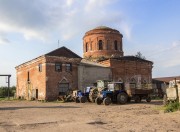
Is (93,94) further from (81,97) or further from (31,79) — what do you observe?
(31,79)

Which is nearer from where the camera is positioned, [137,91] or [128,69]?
[137,91]

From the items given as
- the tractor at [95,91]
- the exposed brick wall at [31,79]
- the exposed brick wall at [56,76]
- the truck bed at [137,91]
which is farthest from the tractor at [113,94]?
the exposed brick wall at [31,79]

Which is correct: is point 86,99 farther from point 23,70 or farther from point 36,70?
point 23,70

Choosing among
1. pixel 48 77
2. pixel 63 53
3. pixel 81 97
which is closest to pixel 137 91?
pixel 81 97

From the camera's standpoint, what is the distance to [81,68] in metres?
37.4

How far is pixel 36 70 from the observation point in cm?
3778

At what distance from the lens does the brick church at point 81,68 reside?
116ft

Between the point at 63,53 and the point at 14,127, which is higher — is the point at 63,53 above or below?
above

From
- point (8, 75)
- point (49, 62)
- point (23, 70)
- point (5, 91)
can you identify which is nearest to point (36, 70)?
point (49, 62)

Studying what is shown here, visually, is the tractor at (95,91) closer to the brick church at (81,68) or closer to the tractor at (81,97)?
the tractor at (81,97)

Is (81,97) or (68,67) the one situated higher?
(68,67)

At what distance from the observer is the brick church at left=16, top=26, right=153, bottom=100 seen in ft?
116

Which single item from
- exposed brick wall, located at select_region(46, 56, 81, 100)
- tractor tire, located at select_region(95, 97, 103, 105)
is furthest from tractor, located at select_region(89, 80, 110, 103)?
exposed brick wall, located at select_region(46, 56, 81, 100)

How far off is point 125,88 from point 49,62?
10893 millimetres
